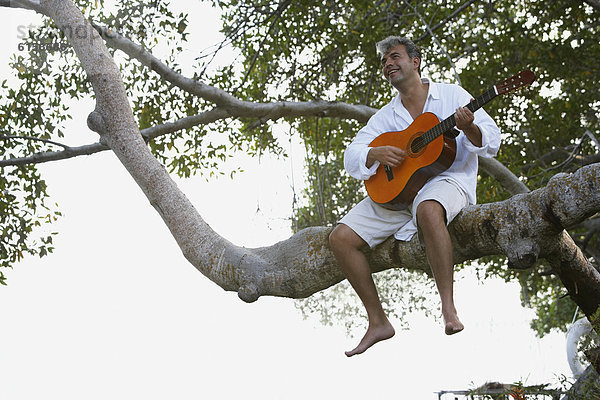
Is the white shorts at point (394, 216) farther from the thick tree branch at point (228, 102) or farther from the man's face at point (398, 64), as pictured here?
the thick tree branch at point (228, 102)

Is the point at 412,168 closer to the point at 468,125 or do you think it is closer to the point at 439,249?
the point at 468,125

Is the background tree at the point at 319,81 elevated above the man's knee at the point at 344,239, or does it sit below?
above

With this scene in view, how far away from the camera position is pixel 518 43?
25.2 ft

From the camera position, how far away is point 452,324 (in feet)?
9.95

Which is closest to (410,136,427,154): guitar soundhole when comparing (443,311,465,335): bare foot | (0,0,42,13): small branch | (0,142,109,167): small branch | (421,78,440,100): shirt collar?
(421,78,440,100): shirt collar

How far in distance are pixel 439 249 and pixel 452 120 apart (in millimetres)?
697

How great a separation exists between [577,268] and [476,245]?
0.84 metres

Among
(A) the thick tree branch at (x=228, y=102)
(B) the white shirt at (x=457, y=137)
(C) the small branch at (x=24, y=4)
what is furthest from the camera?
(A) the thick tree branch at (x=228, y=102)

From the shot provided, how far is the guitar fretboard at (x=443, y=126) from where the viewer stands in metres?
3.20

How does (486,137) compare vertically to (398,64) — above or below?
below

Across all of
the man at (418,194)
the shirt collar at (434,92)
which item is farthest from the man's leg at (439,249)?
the shirt collar at (434,92)

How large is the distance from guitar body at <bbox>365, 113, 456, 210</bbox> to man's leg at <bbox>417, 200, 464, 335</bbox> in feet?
0.91

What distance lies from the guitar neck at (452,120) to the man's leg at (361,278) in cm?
66

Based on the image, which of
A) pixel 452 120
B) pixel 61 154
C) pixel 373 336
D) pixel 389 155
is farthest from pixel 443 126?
pixel 61 154
